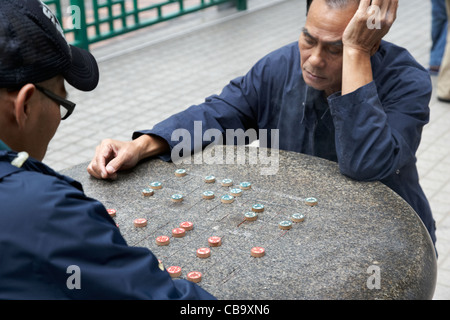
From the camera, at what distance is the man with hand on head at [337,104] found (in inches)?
94.2

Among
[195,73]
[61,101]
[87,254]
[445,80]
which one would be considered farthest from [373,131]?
[195,73]

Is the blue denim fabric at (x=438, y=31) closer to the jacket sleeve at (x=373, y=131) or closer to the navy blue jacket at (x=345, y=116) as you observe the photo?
the navy blue jacket at (x=345, y=116)

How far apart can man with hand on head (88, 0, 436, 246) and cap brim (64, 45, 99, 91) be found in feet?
2.24

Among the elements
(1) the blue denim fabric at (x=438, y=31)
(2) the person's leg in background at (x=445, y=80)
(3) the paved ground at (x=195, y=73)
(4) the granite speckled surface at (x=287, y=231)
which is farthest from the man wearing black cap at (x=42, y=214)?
(1) the blue denim fabric at (x=438, y=31)

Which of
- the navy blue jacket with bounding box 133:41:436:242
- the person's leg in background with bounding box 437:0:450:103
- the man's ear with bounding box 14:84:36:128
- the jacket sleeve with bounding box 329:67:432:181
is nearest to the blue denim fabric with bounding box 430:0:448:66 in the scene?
the person's leg in background with bounding box 437:0:450:103

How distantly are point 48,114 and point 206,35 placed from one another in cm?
734

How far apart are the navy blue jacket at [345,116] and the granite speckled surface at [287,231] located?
132mm

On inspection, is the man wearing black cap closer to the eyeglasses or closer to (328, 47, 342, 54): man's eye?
the eyeglasses

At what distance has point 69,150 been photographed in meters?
5.40

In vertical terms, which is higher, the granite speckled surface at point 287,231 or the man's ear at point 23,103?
the man's ear at point 23,103

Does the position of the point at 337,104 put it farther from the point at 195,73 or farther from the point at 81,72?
the point at 195,73

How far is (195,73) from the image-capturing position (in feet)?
23.7

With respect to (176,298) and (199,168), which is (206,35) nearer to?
(199,168)

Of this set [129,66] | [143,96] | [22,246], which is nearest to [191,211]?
[22,246]
